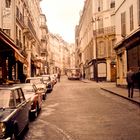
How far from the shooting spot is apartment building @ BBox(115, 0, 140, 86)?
28245 millimetres

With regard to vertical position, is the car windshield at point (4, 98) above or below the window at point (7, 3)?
below

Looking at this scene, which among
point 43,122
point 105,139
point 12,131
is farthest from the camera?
point 43,122

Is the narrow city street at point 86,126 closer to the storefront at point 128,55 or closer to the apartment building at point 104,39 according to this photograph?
the storefront at point 128,55

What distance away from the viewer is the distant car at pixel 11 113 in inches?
303

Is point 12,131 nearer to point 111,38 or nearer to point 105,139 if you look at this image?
point 105,139

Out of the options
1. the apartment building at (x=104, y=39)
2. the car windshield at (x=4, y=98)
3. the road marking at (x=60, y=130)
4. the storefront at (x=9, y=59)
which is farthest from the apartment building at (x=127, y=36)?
the apartment building at (x=104, y=39)

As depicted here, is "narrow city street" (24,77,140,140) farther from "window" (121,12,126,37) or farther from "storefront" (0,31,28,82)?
"window" (121,12,126,37)

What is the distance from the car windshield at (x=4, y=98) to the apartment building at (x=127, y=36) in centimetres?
1823

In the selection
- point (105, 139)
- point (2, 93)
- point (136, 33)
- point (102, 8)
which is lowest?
point (105, 139)

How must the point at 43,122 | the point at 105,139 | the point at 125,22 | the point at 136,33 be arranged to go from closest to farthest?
the point at 105,139 → the point at 43,122 → the point at 136,33 → the point at 125,22

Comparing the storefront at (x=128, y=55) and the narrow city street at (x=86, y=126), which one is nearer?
the narrow city street at (x=86, y=126)

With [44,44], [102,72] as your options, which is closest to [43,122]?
[102,72]

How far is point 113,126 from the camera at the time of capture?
11.8 meters

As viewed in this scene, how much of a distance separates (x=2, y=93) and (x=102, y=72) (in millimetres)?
49731
